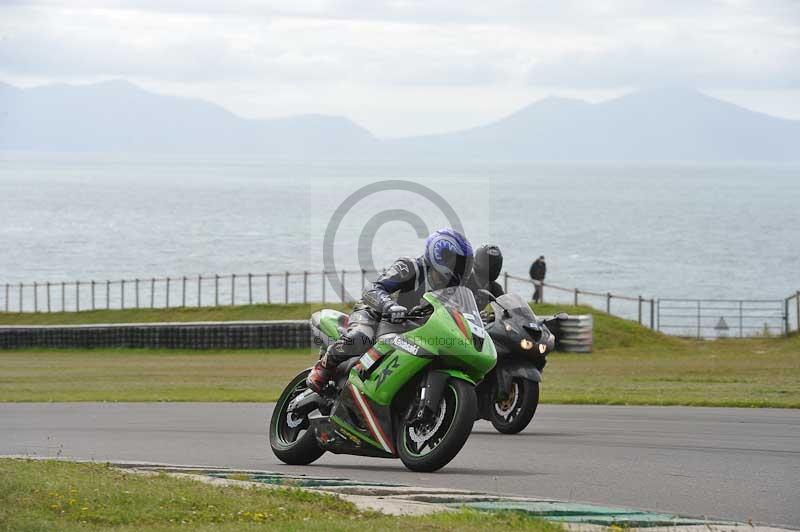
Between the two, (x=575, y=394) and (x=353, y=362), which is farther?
(x=575, y=394)

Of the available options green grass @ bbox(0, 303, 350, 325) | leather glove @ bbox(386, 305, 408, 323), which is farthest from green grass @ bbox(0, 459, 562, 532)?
green grass @ bbox(0, 303, 350, 325)

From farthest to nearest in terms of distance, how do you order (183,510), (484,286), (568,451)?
(484,286) → (568,451) → (183,510)

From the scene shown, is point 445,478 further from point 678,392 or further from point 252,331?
point 252,331

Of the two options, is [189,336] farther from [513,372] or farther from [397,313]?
[397,313]

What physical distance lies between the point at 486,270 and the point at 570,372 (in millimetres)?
12831

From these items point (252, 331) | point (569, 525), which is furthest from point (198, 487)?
point (252, 331)

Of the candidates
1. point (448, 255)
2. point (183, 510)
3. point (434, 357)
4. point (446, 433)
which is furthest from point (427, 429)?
point (183, 510)

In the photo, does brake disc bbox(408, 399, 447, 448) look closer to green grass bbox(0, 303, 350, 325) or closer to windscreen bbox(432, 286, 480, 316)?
windscreen bbox(432, 286, 480, 316)

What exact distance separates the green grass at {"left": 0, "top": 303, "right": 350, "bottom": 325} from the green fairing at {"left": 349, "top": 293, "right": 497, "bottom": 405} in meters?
29.6

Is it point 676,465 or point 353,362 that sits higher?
point 353,362

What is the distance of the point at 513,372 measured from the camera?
533 inches

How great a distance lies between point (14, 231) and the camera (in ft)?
454

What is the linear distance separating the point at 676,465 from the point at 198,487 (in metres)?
3.93

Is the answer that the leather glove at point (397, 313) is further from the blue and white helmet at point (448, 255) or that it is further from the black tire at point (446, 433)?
the black tire at point (446, 433)
